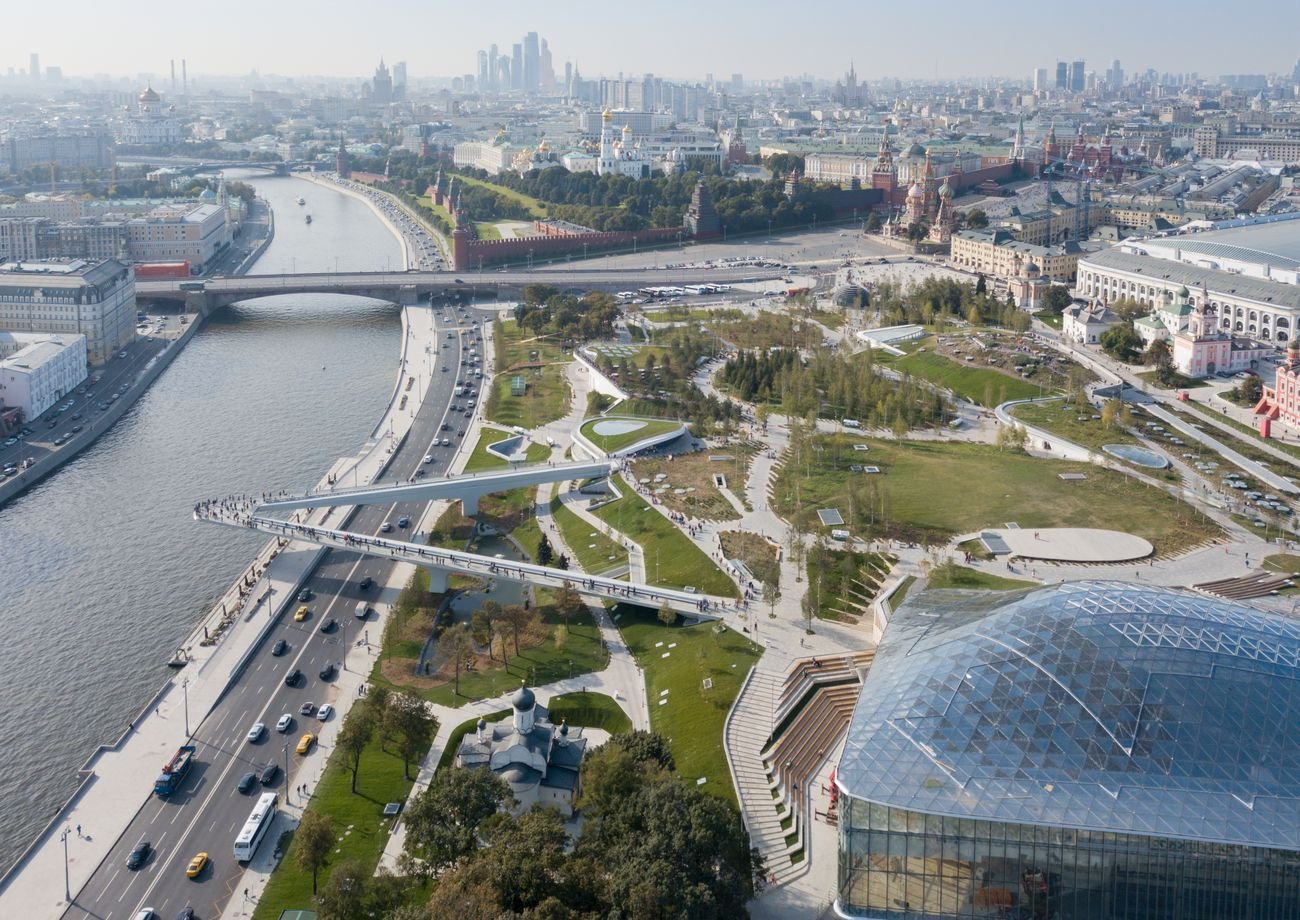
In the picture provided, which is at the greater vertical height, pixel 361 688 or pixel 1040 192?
pixel 1040 192

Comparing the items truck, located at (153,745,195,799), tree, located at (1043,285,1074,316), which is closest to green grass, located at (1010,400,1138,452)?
tree, located at (1043,285,1074,316)

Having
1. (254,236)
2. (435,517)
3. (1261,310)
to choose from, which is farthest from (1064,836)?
(254,236)

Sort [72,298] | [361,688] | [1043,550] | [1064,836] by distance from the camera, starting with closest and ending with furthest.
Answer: [1064,836] < [361,688] < [1043,550] < [72,298]

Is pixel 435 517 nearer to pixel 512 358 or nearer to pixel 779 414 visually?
pixel 779 414

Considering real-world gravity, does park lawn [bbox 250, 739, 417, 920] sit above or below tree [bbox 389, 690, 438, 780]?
below

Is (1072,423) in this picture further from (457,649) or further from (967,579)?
(457,649)

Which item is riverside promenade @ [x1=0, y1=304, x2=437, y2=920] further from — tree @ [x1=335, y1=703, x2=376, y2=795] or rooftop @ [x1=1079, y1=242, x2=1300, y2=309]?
rooftop @ [x1=1079, y1=242, x2=1300, y2=309]

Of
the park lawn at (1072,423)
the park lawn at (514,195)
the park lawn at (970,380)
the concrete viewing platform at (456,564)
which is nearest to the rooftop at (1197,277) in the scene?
the park lawn at (970,380)
